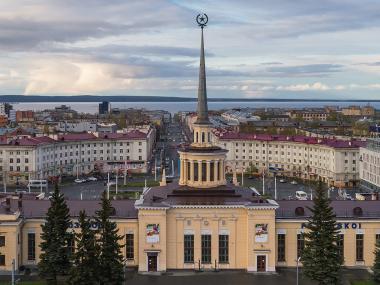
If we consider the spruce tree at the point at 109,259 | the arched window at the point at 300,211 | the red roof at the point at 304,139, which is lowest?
the spruce tree at the point at 109,259

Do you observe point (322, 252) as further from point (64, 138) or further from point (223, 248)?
point (64, 138)

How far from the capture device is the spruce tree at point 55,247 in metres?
41.8

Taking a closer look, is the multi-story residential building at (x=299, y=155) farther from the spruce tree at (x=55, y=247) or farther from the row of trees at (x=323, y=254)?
the spruce tree at (x=55, y=247)

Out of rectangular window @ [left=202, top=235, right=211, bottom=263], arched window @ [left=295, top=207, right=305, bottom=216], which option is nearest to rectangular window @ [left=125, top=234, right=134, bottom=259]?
rectangular window @ [left=202, top=235, right=211, bottom=263]

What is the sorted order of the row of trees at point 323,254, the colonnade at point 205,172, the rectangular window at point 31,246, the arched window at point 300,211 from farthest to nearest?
the colonnade at point 205,172 → the arched window at point 300,211 → the rectangular window at point 31,246 → the row of trees at point 323,254

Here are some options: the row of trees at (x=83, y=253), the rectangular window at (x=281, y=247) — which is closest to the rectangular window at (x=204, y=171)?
the rectangular window at (x=281, y=247)

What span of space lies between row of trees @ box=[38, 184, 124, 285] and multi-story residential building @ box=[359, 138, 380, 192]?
5991cm

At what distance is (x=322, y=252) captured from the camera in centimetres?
4094

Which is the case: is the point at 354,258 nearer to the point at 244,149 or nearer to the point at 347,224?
the point at 347,224

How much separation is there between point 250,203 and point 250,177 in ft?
213

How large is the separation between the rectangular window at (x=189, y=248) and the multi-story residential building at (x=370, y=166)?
50622mm

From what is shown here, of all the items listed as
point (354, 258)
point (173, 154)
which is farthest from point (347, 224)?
point (173, 154)

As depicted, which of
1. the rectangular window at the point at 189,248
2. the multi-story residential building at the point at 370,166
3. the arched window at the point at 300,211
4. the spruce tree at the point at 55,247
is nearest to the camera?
the spruce tree at the point at 55,247

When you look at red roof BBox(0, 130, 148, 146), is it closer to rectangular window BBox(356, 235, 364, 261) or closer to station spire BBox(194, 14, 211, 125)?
station spire BBox(194, 14, 211, 125)
